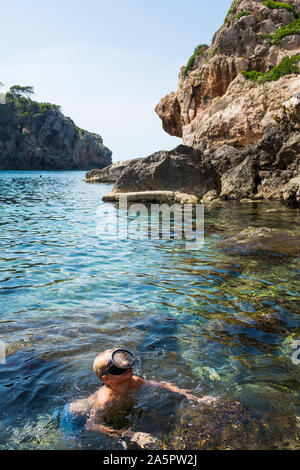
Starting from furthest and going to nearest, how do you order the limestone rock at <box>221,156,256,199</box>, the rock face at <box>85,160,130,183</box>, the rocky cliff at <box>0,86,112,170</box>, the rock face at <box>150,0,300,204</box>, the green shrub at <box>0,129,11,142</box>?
the rocky cliff at <box>0,86,112,170</box>, the green shrub at <box>0,129,11,142</box>, the rock face at <box>85,160,130,183</box>, the limestone rock at <box>221,156,256,199</box>, the rock face at <box>150,0,300,204</box>

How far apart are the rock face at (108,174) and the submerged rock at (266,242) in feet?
117

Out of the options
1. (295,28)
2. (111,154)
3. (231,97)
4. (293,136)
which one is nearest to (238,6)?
(295,28)

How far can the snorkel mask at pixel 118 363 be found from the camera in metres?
3.43

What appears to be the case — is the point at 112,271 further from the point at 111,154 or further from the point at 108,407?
the point at 111,154

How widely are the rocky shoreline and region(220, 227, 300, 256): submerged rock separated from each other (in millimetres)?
8061

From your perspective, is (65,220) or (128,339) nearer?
(128,339)

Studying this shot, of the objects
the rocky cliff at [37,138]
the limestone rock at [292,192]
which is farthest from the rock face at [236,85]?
the rocky cliff at [37,138]

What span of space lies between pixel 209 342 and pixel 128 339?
109 cm

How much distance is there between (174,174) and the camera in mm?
21719

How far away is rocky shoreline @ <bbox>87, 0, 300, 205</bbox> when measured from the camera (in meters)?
21.1

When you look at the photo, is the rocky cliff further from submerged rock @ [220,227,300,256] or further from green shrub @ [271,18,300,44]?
submerged rock @ [220,227,300,256]

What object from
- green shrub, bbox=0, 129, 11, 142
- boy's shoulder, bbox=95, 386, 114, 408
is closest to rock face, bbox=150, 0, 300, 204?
boy's shoulder, bbox=95, 386, 114, 408

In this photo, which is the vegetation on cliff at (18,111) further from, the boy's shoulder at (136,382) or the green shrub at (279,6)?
the boy's shoulder at (136,382)

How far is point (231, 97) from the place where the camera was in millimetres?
31109
